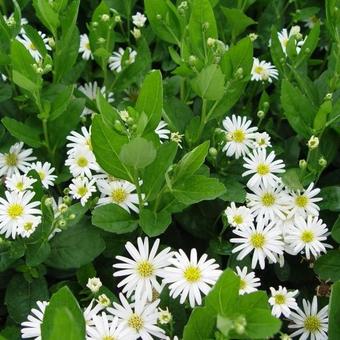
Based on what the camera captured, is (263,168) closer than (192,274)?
No

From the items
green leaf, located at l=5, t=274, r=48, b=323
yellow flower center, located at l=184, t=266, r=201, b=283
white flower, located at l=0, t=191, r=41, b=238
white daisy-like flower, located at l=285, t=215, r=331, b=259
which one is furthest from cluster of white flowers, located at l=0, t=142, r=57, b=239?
white daisy-like flower, located at l=285, t=215, r=331, b=259

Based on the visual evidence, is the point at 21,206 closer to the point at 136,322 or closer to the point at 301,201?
the point at 136,322

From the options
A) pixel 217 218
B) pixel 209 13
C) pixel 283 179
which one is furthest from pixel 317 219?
pixel 209 13

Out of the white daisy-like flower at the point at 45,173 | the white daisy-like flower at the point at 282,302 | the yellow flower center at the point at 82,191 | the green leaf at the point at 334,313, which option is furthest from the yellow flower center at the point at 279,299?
the white daisy-like flower at the point at 45,173

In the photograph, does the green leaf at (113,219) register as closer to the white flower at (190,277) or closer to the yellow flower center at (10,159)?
the white flower at (190,277)

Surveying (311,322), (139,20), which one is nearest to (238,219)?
(311,322)

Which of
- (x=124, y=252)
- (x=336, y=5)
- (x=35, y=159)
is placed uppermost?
(x=336, y=5)

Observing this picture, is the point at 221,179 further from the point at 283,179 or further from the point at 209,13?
the point at 209,13
